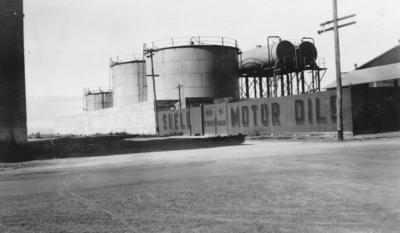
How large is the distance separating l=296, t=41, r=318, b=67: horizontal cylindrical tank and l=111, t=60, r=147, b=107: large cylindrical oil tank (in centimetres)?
2015

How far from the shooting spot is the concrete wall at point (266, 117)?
2831 cm

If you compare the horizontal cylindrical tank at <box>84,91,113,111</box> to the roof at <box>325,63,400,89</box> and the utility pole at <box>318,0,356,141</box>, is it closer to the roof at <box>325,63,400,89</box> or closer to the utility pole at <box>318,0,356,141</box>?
the roof at <box>325,63,400,89</box>

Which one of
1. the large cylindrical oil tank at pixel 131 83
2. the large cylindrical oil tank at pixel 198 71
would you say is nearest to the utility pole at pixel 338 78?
the large cylindrical oil tank at pixel 198 71

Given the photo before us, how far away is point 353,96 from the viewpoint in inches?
1078

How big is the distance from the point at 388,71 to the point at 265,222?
36.8 meters

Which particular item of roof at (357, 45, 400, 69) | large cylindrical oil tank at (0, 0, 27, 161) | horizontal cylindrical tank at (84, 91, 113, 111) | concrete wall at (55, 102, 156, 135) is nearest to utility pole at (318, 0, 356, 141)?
large cylindrical oil tank at (0, 0, 27, 161)

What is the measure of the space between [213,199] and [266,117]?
2617cm

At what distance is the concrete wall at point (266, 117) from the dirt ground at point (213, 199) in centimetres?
1527

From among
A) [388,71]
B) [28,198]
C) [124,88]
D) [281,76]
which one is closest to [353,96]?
[388,71]

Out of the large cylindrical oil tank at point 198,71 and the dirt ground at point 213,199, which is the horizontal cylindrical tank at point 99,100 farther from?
the dirt ground at point 213,199

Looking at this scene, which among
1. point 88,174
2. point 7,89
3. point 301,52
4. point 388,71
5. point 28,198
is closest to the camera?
point 28,198

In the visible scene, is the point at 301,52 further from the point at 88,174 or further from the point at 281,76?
the point at 88,174

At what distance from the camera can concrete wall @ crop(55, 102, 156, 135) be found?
1829 inches

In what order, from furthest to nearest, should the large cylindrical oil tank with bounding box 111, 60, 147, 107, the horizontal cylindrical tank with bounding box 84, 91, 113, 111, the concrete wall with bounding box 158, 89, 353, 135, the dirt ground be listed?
the horizontal cylindrical tank with bounding box 84, 91, 113, 111, the large cylindrical oil tank with bounding box 111, 60, 147, 107, the concrete wall with bounding box 158, 89, 353, 135, the dirt ground
